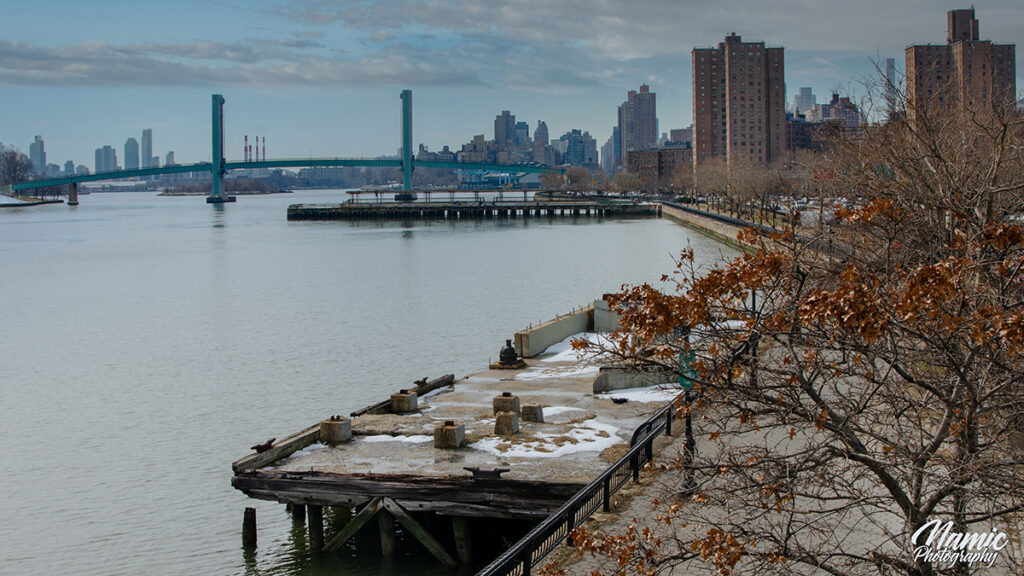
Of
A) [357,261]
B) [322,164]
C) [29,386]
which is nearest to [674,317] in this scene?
[29,386]

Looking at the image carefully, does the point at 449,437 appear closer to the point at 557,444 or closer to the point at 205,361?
the point at 557,444

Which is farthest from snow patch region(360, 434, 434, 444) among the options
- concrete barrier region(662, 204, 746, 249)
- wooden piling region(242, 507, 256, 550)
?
concrete barrier region(662, 204, 746, 249)

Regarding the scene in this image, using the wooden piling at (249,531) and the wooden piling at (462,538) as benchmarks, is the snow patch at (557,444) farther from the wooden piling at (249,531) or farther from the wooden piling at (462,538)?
the wooden piling at (249,531)

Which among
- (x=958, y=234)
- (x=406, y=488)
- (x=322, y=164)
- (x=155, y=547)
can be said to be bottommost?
(x=155, y=547)

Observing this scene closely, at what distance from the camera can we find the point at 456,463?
16203 mm

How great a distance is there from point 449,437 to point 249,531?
369 cm

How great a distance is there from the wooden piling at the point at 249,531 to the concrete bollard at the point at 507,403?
527 cm

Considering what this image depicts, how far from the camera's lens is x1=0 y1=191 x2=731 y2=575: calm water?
17172mm

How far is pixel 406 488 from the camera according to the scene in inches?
595

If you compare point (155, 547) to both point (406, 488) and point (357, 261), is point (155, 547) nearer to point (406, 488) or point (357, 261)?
point (406, 488)

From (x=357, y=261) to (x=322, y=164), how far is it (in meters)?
125

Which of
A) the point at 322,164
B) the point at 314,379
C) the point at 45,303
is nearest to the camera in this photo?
the point at 314,379

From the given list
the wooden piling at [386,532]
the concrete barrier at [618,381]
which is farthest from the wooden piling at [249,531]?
the concrete barrier at [618,381]

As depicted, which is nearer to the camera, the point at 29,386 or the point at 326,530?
the point at 326,530
